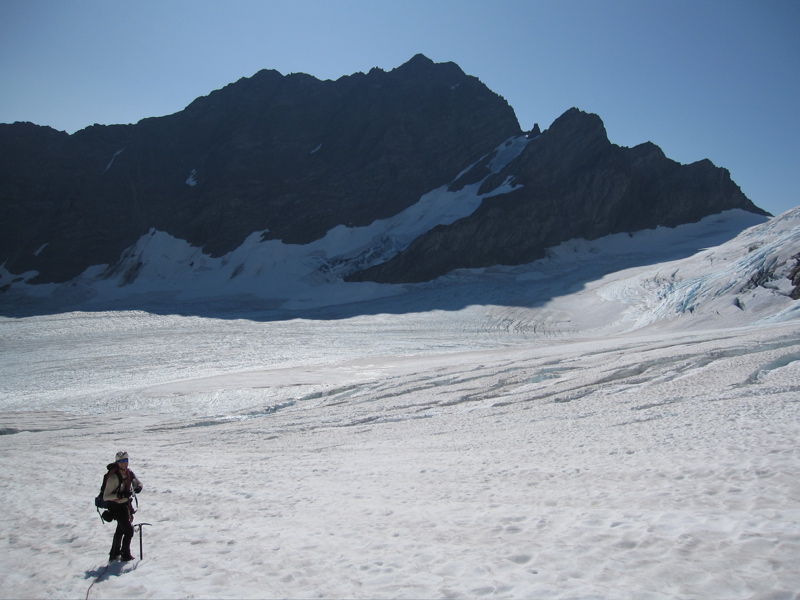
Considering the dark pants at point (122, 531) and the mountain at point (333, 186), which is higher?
the mountain at point (333, 186)

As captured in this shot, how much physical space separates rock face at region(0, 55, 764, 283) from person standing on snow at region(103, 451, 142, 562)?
62.6 meters

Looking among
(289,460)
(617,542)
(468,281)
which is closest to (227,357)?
(289,460)

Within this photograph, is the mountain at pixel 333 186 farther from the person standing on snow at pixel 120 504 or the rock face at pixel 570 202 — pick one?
the person standing on snow at pixel 120 504

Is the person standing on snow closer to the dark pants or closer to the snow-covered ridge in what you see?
the dark pants

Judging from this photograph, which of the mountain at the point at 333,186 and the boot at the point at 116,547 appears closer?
the boot at the point at 116,547

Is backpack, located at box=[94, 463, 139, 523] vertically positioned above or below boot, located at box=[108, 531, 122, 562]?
above

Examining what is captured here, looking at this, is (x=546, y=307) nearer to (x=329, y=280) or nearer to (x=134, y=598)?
(x=329, y=280)

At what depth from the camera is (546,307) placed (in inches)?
1948

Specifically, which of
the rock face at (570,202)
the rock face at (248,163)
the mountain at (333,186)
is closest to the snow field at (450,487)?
the rock face at (570,202)

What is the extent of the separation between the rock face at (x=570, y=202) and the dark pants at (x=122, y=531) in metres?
62.6

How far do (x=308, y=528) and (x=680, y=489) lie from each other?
509cm

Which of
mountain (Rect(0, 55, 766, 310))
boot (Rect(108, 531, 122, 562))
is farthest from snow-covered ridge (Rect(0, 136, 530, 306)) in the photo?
boot (Rect(108, 531, 122, 562))

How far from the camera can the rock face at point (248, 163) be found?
284ft

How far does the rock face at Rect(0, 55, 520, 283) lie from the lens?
86.7 m
